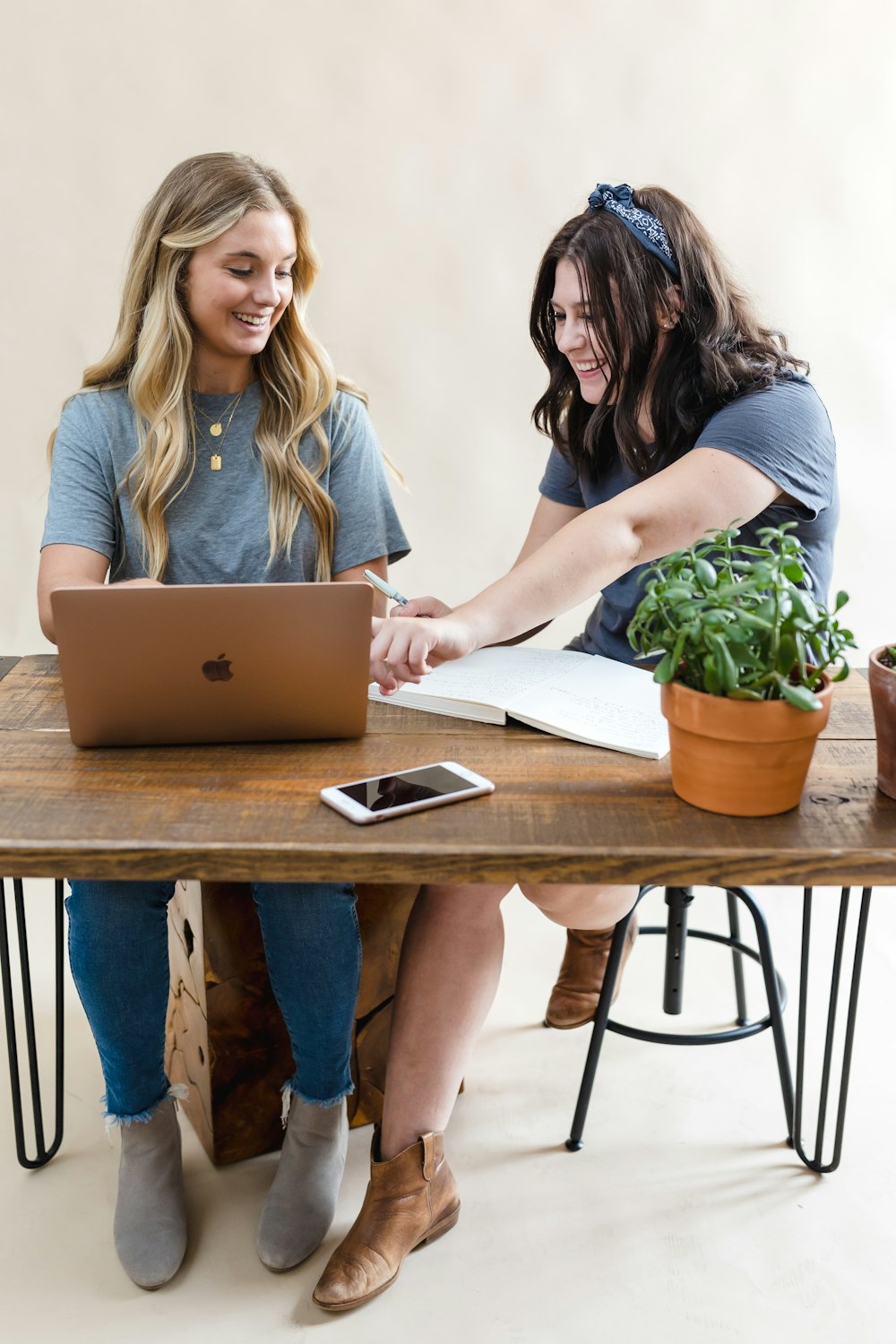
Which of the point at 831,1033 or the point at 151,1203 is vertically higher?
the point at 831,1033


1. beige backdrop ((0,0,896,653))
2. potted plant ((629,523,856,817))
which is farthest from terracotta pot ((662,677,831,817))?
beige backdrop ((0,0,896,653))

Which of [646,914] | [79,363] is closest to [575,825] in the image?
[646,914]

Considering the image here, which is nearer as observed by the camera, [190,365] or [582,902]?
[582,902]

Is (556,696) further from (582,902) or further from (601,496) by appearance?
(601,496)

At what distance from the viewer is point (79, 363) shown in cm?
296

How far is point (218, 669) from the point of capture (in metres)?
1.24

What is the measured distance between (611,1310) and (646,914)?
3.82 ft

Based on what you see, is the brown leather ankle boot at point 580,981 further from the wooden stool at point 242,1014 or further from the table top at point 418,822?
the table top at point 418,822

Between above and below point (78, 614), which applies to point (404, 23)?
above

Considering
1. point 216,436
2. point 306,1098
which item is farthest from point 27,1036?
point 216,436

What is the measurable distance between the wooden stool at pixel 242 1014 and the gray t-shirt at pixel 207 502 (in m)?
0.53

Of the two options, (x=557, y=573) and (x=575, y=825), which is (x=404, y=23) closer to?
(x=557, y=573)

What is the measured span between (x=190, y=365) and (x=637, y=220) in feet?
2.42

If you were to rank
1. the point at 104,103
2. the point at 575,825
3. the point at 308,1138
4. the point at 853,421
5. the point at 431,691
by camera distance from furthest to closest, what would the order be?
the point at 853,421, the point at 104,103, the point at 308,1138, the point at 431,691, the point at 575,825
